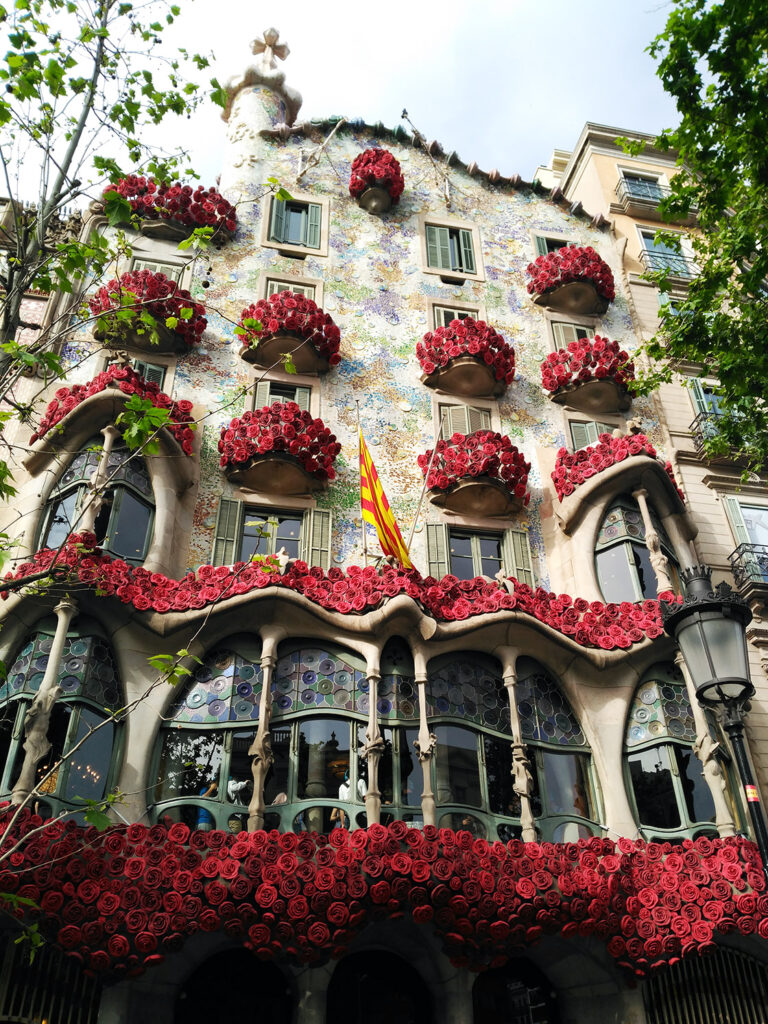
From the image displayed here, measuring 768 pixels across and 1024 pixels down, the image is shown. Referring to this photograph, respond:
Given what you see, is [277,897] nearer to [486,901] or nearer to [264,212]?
[486,901]

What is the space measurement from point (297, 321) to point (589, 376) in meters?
7.16

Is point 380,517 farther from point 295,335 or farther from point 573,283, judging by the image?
point 573,283

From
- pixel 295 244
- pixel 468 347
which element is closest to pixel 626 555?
pixel 468 347

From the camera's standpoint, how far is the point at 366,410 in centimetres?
1980

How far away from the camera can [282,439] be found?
17.3 m

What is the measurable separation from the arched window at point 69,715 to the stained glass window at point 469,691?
5241mm

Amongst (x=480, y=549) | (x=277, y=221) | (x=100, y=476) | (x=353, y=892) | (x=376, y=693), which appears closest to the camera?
(x=353, y=892)

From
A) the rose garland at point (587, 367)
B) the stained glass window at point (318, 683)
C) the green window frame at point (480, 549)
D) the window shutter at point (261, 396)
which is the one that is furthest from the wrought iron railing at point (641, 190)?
the stained glass window at point (318, 683)

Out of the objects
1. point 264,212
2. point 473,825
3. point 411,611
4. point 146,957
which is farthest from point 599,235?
point 146,957

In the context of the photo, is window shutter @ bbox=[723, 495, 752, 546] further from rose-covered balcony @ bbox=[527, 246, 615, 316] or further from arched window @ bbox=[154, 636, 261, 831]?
arched window @ bbox=[154, 636, 261, 831]

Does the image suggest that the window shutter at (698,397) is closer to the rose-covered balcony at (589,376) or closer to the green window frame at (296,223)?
the rose-covered balcony at (589,376)

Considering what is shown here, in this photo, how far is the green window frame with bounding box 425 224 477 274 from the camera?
2338 cm

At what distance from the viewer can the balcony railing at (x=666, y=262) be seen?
2475 centimetres

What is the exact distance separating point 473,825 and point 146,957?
5.21 m
